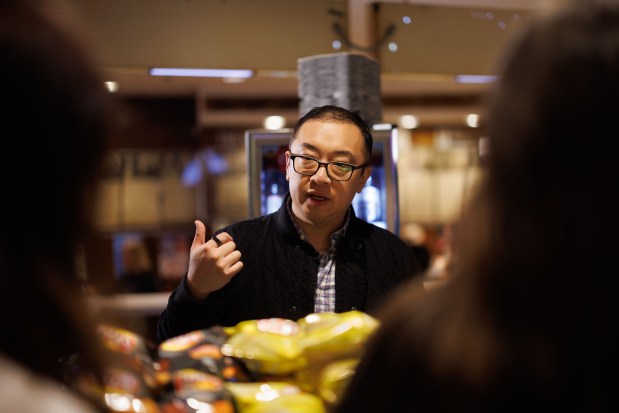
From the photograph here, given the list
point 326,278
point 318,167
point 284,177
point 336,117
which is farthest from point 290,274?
point 284,177

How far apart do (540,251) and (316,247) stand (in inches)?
60.1

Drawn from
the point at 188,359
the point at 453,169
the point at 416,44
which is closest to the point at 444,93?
the point at 453,169

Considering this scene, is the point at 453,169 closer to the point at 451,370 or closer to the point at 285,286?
the point at 285,286

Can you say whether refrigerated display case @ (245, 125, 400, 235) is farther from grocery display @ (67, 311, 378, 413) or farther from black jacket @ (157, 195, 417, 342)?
grocery display @ (67, 311, 378, 413)

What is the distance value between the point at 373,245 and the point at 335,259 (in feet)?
0.47

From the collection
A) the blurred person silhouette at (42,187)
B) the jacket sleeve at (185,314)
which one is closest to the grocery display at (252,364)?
the blurred person silhouette at (42,187)

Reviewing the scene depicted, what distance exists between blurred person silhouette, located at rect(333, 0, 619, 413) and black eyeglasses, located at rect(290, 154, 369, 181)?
141 cm

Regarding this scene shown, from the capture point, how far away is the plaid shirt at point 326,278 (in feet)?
6.81

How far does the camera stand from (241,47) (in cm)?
450

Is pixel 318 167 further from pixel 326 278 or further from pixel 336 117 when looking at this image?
pixel 326 278

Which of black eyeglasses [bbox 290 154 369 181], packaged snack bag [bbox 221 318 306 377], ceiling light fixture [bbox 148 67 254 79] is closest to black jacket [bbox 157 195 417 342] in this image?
black eyeglasses [bbox 290 154 369 181]

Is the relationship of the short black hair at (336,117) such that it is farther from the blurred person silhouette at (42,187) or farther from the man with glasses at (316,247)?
the blurred person silhouette at (42,187)

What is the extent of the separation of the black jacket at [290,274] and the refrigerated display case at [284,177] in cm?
65

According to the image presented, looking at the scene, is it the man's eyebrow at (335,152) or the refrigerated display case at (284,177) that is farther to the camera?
the refrigerated display case at (284,177)
